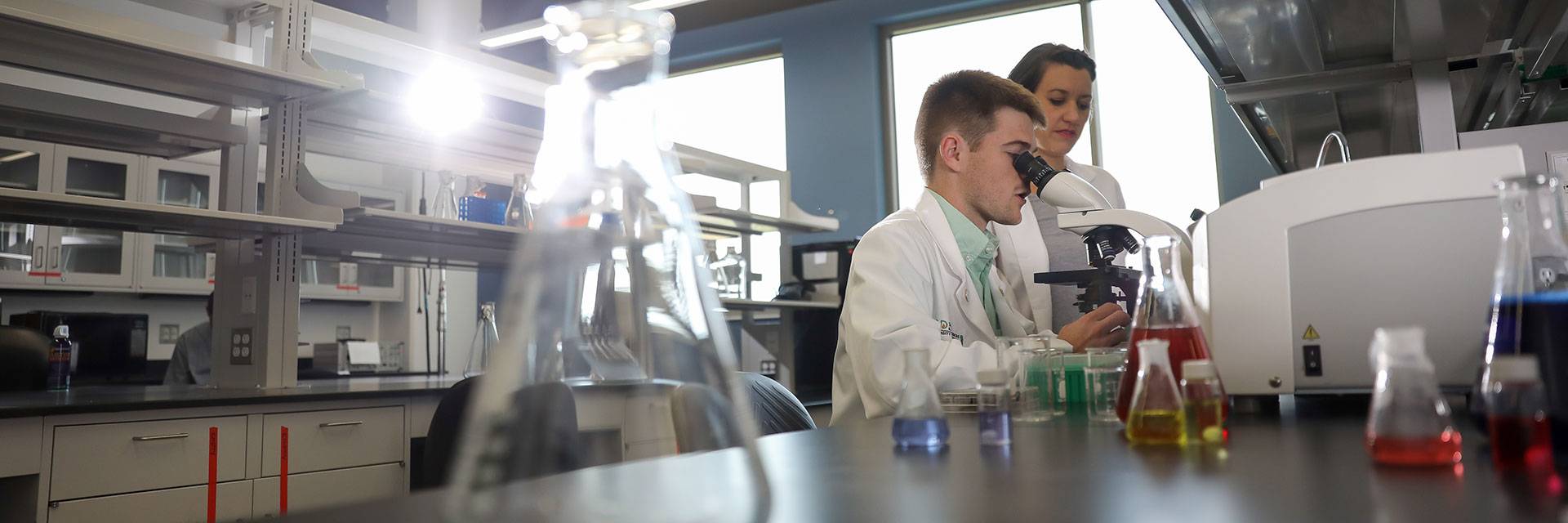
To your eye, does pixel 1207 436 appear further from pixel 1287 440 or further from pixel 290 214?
pixel 290 214

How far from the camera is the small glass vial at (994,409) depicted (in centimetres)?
77

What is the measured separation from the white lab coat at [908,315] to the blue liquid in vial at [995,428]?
1.74 ft

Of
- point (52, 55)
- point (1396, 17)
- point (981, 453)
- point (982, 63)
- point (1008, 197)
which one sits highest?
point (982, 63)

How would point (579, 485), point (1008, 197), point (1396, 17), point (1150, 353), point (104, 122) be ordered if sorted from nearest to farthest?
point (579, 485), point (1150, 353), point (1396, 17), point (1008, 197), point (104, 122)

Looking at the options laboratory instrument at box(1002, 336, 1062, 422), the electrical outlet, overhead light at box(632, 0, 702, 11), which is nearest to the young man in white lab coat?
laboratory instrument at box(1002, 336, 1062, 422)

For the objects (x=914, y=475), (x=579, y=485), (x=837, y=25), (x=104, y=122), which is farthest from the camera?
(x=837, y=25)

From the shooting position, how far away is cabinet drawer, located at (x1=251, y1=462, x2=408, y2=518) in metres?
2.33

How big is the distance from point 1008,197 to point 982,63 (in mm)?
3834

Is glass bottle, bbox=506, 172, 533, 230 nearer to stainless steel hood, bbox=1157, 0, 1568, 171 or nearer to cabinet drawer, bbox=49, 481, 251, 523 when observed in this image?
cabinet drawer, bbox=49, 481, 251, 523

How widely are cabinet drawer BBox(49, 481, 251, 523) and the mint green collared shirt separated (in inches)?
63.1

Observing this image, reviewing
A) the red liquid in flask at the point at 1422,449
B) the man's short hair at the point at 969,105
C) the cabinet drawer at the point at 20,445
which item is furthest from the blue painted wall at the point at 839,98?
the red liquid in flask at the point at 1422,449

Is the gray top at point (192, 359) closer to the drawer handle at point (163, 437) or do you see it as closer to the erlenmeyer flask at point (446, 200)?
the erlenmeyer flask at point (446, 200)

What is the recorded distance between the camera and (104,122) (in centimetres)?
269

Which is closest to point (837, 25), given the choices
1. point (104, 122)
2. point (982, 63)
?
point (982, 63)
